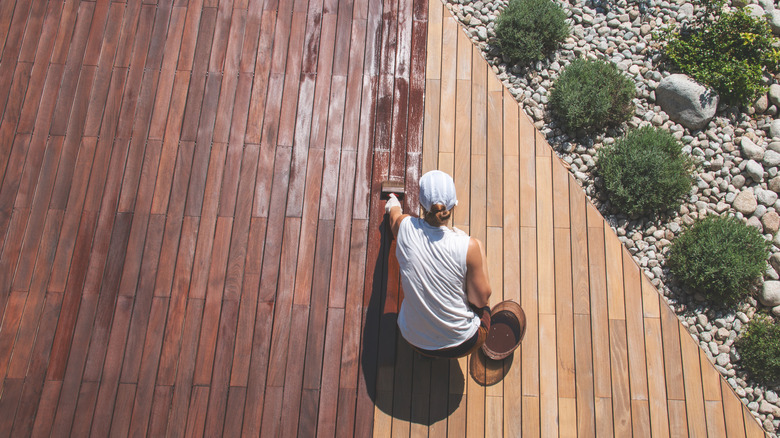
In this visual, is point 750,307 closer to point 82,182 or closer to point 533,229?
point 533,229

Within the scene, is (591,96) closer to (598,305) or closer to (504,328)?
(598,305)

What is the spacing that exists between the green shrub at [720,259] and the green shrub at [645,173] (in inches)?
11.7

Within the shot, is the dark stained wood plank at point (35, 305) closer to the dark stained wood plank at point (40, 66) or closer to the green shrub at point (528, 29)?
the dark stained wood plank at point (40, 66)

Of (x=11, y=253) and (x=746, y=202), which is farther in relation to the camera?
(x=746, y=202)

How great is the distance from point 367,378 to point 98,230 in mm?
2035

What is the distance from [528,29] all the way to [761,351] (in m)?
2.69

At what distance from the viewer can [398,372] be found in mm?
3229

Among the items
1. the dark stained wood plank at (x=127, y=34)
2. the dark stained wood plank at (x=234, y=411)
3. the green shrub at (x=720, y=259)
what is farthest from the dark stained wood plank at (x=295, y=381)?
the green shrub at (x=720, y=259)

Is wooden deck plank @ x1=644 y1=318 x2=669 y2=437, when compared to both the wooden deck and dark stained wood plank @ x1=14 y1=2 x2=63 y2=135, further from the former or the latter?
dark stained wood plank @ x1=14 y1=2 x2=63 y2=135

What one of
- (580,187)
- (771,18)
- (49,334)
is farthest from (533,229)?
(49,334)

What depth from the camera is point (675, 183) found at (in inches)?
138

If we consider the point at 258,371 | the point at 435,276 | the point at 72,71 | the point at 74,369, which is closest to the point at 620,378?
the point at 435,276

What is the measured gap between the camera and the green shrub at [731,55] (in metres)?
3.79

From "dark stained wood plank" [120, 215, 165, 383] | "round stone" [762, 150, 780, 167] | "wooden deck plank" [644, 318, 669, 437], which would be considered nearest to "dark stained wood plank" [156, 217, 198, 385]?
"dark stained wood plank" [120, 215, 165, 383]
